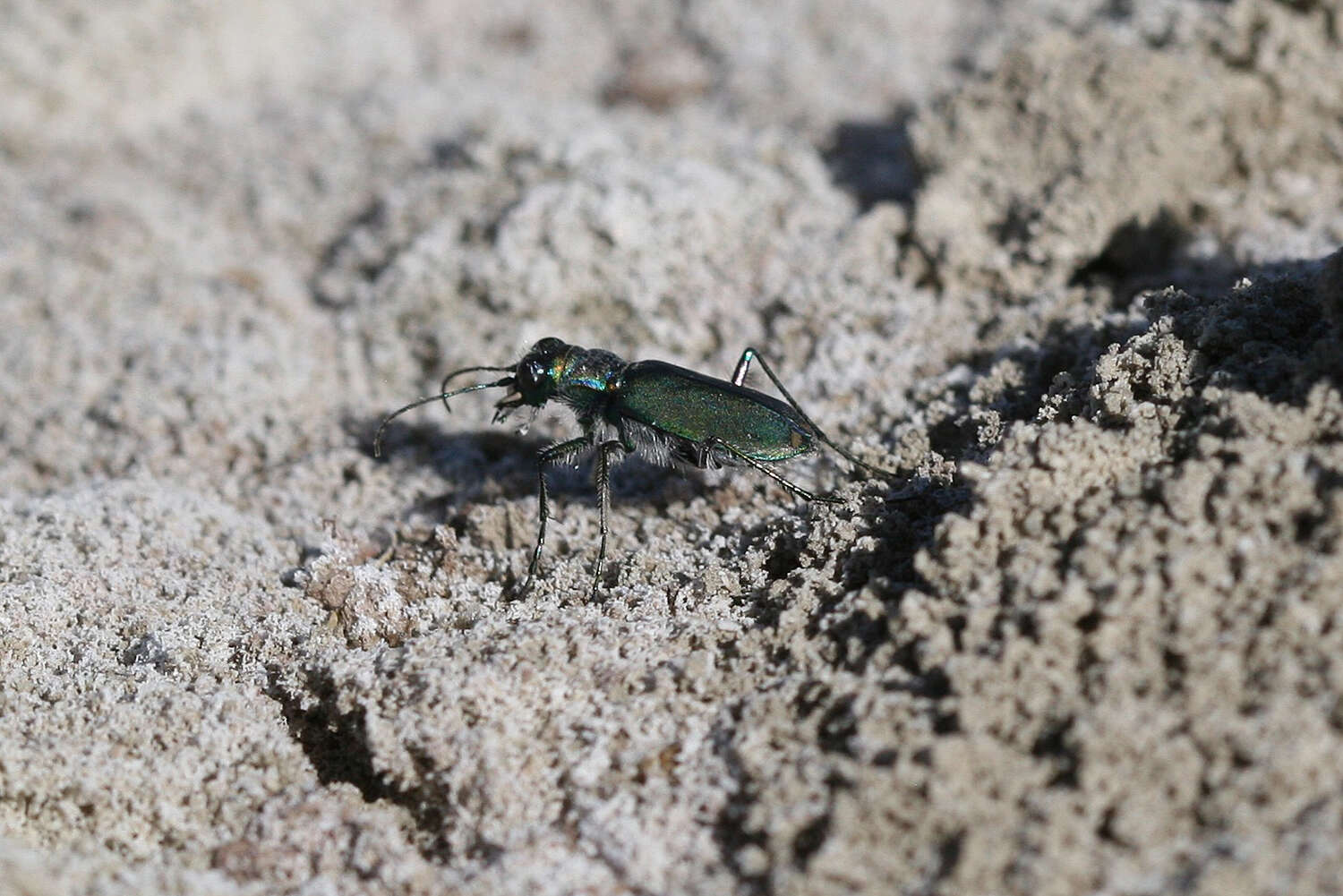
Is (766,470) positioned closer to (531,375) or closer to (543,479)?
(543,479)

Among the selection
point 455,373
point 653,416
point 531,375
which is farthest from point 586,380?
point 455,373

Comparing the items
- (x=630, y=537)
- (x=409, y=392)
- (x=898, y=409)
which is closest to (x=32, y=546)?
(x=409, y=392)

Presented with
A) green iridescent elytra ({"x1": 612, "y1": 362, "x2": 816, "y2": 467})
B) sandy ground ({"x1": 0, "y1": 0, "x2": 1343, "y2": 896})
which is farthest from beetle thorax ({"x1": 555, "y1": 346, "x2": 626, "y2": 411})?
sandy ground ({"x1": 0, "y1": 0, "x2": 1343, "y2": 896})

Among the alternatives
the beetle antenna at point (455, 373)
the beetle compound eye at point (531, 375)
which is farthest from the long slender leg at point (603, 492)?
the beetle antenna at point (455, 373)

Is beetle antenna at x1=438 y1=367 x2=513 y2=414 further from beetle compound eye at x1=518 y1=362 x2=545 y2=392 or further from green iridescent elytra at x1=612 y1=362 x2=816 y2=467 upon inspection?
green iridescent elytra at x1=612 y1=362 x2=816 y2=467

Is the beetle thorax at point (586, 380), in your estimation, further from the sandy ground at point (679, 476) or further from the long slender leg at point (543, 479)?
the sandy ground at point (679, 476)

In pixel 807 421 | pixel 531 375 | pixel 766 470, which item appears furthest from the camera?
pixel 531 375
